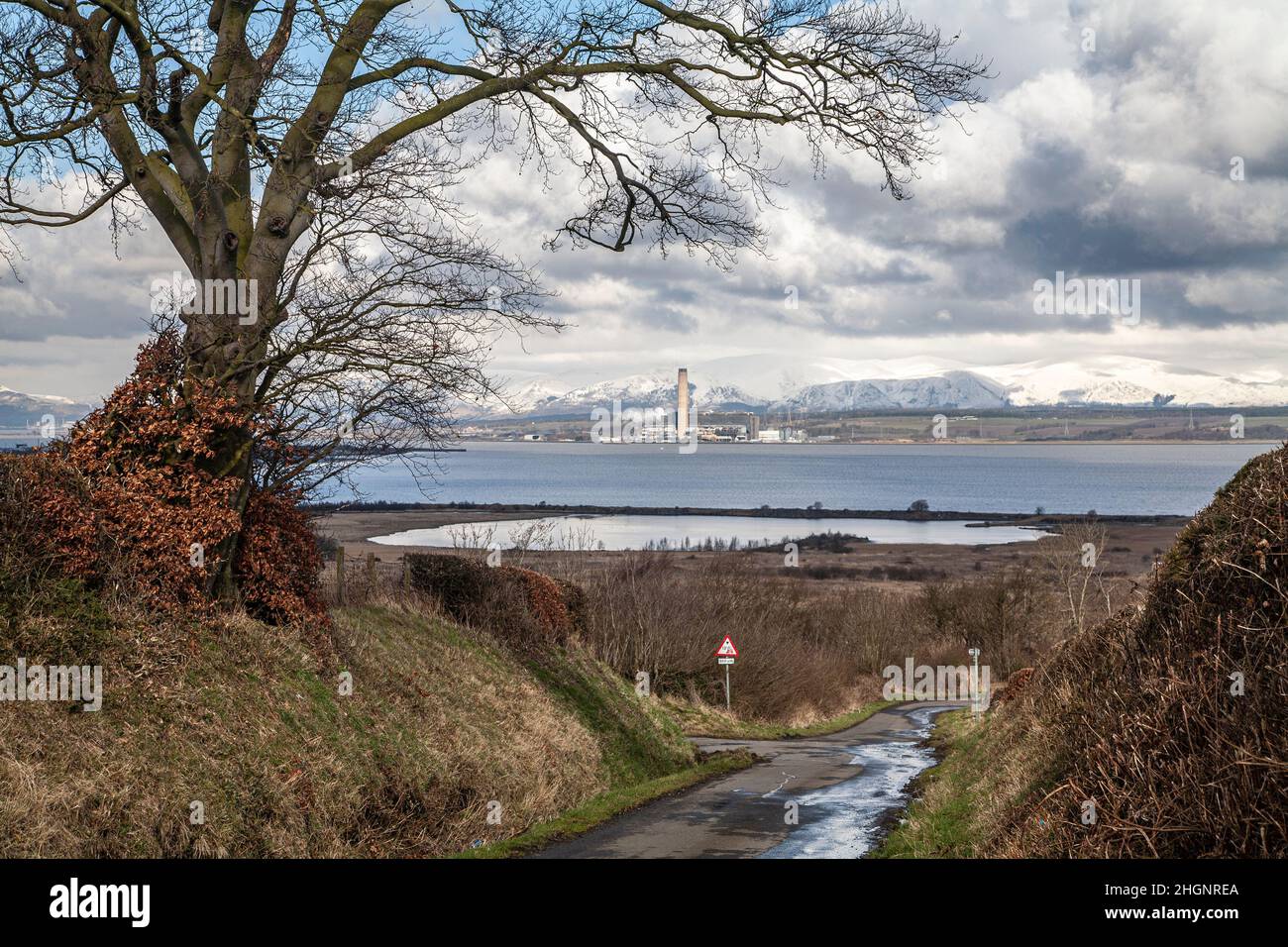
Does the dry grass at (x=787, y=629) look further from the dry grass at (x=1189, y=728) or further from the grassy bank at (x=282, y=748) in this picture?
the dry grass at (x=1189, y=728)

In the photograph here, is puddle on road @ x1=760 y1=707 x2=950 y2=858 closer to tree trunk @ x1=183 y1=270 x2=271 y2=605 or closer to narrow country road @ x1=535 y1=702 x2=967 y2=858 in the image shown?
narrow country road @ x1=535 y1=702 x2=967 y2=858

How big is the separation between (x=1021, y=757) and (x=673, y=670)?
85.7 ft

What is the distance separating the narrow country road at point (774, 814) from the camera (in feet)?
45.0

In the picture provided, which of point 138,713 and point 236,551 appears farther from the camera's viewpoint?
point 236,551

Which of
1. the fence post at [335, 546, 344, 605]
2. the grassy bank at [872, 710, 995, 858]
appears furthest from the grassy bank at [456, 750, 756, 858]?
the fence post at [335, 546, 344, 605]

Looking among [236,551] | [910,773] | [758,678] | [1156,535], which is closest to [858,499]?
[1156,535]

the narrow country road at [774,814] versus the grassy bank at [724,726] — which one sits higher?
the narrow country road at [774,814]

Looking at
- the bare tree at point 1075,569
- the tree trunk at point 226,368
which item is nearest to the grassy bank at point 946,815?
the tree trunk at point 226,368

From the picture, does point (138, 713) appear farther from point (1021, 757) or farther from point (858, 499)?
point (858, 499)

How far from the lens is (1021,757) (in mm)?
13742

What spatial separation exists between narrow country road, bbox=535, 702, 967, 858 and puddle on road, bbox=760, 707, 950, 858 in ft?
0.05

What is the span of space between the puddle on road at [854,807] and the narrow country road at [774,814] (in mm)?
14

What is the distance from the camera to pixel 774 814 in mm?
17016
